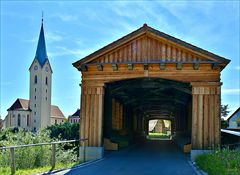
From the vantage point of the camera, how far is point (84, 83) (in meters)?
15.0

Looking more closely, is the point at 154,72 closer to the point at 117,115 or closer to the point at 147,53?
the point at 147,53

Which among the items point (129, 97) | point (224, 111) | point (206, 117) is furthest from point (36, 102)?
point (206, 117)

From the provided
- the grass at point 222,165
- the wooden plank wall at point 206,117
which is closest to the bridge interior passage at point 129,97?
the wooden plank wall at point 206,117

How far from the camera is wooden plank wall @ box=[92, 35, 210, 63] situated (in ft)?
46.8

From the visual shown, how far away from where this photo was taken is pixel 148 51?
14.5 meters

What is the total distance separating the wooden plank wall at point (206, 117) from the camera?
13.9 meters

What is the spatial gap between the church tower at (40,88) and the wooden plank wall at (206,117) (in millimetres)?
67495

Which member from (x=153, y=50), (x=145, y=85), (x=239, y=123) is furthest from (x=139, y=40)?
(x=239, y=123)

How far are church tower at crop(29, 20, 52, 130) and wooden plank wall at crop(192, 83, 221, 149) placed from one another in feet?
221

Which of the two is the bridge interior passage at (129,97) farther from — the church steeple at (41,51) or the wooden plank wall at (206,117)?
the church steeple at (41,51)

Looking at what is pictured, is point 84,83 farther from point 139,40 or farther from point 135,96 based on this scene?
point 135,96

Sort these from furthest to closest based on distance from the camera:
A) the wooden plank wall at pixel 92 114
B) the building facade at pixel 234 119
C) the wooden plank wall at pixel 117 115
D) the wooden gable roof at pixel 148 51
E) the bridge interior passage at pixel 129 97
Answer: the building facade at pixel 234 119 < the wooden plank wall at pixel 117 115 < the bridge interior passage at pixel 129 97 < the wooden plank wall at pixel 92 114 < the wooden gable roof at pixel 148 51

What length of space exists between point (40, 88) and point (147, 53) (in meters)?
67.6

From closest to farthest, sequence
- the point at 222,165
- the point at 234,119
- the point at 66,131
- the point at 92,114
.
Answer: the point at 222,165, the point at 92,114, the point at 66,131, the point at 234,119
